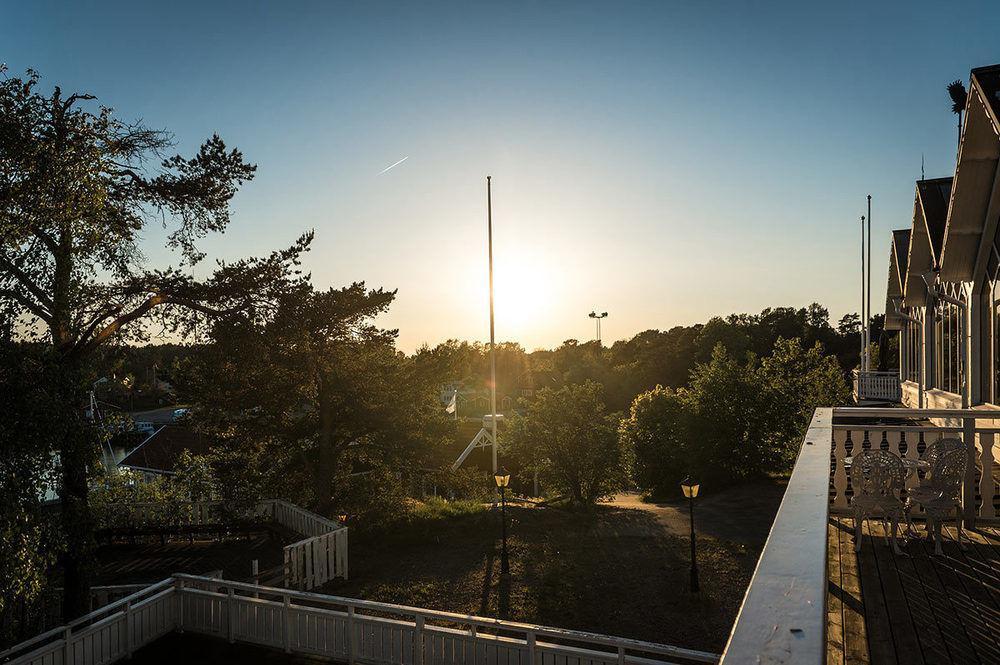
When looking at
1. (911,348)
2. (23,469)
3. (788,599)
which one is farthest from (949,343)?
(23,469)

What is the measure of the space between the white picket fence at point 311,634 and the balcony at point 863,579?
3.04 metres

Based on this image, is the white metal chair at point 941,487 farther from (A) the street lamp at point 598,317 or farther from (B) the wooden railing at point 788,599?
(A) the street lamp at point 598,317

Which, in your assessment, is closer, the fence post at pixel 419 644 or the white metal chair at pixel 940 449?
the white metal chair at pixel 940 449

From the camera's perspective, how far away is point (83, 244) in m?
11.7

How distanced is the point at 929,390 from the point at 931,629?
662 inches

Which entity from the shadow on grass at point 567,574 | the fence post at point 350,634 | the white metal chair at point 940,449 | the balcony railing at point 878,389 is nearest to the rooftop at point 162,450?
the shadow on grass at point 567,574

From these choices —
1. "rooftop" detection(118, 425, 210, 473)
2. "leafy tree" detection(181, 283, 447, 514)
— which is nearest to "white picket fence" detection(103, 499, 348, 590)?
"leafy tree" detection(181, 283, 447, 514)

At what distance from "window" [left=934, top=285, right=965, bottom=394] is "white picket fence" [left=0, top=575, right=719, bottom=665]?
32.2 ft

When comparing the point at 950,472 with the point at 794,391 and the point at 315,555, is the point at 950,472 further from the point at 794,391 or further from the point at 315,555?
the point at 794,391

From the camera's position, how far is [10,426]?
848 cm

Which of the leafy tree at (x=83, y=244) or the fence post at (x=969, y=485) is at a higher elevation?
the leafy tree at (x=83, y=244)

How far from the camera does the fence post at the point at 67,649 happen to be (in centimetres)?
930

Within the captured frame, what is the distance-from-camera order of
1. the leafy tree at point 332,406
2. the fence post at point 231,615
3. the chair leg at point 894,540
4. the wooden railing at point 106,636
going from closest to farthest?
the chair leg at point 894,540 < the wooden railing at point 106,636 < the fence post at point 231,615 < the leafy tree at point 332,406

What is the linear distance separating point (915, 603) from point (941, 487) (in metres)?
1.89
